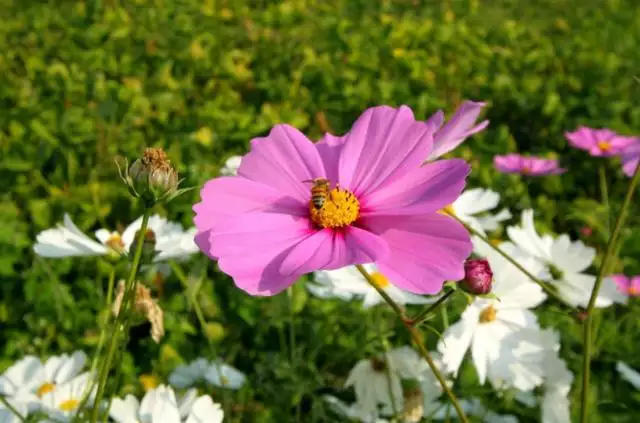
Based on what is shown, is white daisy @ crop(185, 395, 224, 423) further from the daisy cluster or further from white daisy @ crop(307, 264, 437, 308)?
white daisy @ crop(307, 264, 437, 308)

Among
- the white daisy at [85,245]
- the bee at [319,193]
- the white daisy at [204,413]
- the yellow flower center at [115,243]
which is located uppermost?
the yellow flower center at [115,243]

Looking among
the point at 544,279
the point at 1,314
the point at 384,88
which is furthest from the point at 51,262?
the point at 384,88

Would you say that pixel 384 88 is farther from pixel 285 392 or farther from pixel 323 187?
pixel 323 187

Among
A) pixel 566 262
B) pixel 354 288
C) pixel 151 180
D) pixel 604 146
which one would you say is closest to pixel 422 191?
pixel 151 180

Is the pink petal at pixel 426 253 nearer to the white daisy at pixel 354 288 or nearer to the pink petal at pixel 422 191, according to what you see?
the pink petal at pixel 422 191

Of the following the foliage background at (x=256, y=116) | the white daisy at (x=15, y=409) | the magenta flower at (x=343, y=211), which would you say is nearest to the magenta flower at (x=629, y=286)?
the foliage background at (x=256, y=116)

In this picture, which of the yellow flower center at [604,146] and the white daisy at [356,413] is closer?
the white daisy at [356,413]

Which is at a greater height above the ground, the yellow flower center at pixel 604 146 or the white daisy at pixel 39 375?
the yellow flower center at pixel 604 146

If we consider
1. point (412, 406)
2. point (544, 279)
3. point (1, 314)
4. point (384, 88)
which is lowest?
point (412, 406)
